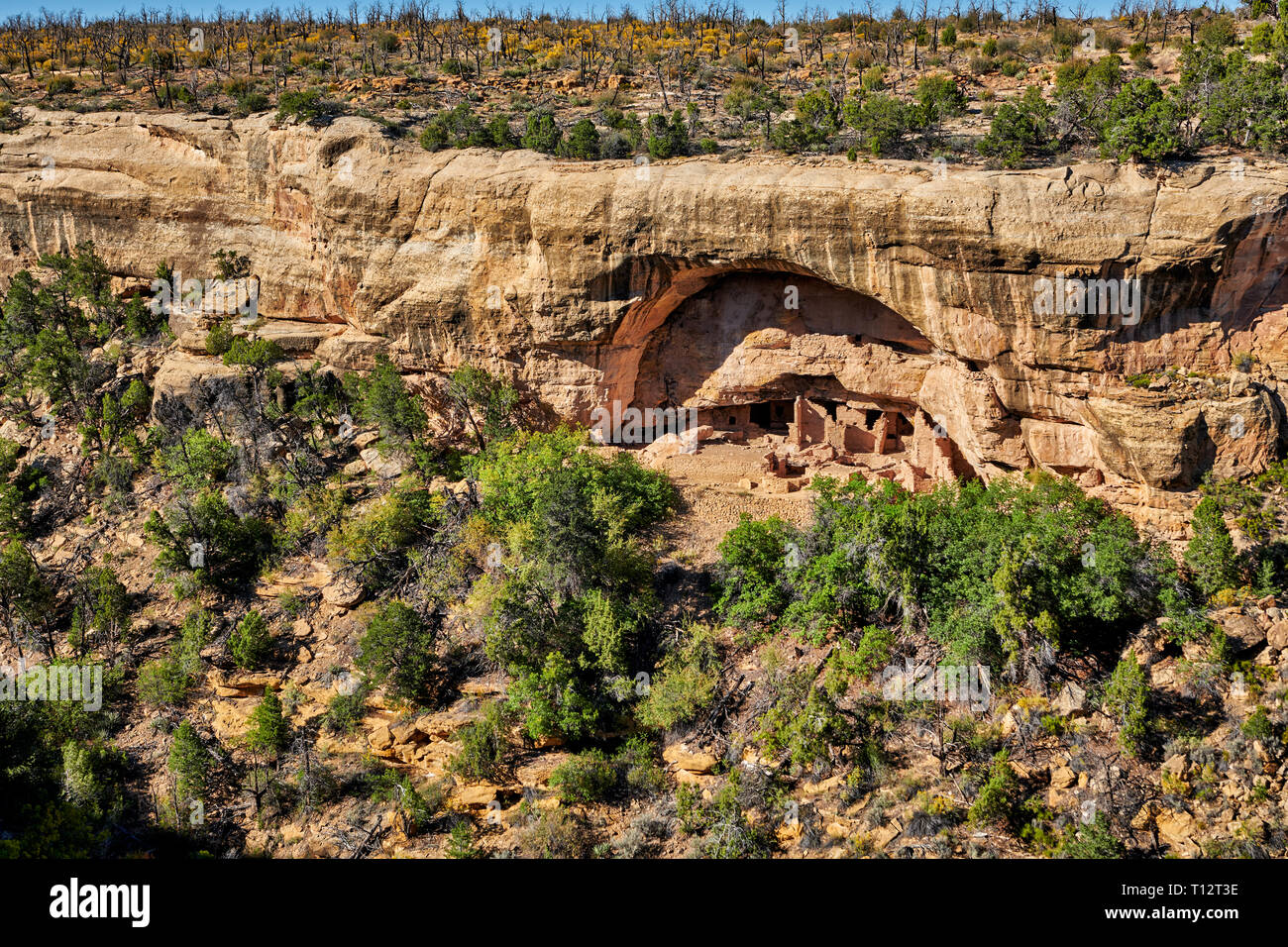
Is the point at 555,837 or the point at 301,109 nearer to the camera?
the point at 555,837

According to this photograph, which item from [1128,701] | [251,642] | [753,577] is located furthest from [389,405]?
[1128,701]

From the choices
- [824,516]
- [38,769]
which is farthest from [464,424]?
[38,769]

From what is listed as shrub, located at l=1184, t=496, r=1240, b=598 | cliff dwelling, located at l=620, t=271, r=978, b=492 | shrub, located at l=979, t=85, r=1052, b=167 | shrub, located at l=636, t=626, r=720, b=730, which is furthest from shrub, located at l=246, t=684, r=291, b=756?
shrub, located at l=979, t=85, r=1052, b=167

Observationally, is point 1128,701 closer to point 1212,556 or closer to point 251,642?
point 1212,556

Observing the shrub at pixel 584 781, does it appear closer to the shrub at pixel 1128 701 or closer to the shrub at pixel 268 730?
the shrub at pixel 268 730

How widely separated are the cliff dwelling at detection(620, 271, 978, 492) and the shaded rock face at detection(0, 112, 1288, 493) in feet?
0.27

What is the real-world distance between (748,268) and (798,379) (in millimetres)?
3640

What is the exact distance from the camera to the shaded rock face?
2197 centimetres

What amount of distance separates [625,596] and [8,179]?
24.2 metres

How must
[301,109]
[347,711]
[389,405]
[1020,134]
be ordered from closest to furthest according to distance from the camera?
[347,711] < [1020,134] < [389,405] < [301,109]

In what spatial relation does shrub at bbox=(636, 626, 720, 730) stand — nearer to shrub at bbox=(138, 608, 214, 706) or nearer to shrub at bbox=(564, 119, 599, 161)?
shrub at bbox=(138, 608, 214, 706)

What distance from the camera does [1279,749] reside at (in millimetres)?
18828

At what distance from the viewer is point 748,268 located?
2592 cm

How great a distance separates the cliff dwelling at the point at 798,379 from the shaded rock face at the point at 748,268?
81 millimetres
